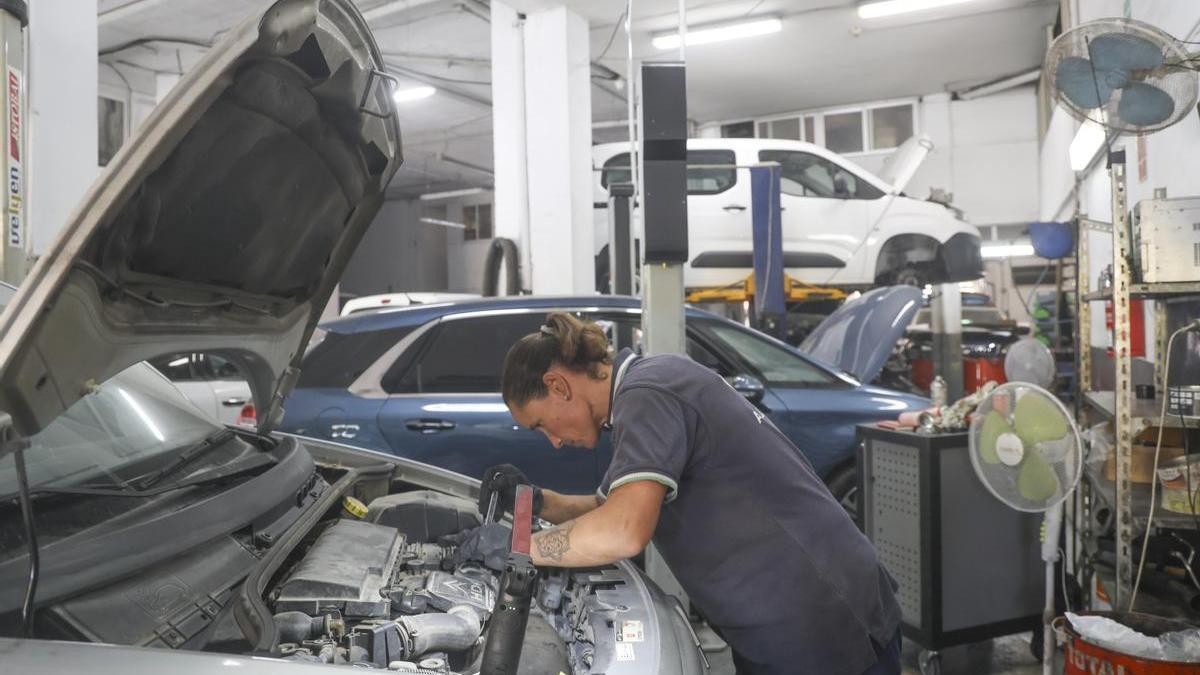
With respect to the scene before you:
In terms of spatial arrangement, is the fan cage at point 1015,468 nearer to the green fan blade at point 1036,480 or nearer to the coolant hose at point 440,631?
the green fan blade at point 1036,480

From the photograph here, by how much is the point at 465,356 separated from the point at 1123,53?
3.06 metres

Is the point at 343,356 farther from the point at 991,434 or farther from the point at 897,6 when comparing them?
the point at 897,6

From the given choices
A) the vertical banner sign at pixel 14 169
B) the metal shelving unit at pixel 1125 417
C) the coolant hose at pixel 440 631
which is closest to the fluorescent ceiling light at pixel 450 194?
the vertical banner sign at pixel 14 169

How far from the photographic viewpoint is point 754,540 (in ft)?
5.51

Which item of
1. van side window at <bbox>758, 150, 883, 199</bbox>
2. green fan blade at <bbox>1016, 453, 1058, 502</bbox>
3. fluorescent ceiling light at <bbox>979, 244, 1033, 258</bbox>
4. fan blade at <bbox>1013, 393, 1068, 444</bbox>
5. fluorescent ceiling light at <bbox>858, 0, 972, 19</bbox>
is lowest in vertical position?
green fan blade at <bbox>1016, 453, 1058, 502</bbox>

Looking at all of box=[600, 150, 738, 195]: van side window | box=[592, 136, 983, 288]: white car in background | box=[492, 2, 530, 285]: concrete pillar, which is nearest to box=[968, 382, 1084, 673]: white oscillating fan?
box=[592, 136, 983, 288]: white car in background

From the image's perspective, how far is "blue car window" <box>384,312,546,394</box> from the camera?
4129 millimetres

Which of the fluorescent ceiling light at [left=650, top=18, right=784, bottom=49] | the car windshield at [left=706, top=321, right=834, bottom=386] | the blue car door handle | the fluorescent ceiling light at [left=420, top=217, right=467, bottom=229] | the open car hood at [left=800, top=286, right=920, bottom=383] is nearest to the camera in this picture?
the blue car door handle

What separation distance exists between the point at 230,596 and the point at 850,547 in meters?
1.21

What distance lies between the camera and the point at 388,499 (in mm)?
2240

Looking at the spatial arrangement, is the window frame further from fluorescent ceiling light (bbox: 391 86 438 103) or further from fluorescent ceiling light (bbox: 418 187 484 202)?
fluorescent ceiling light (bbox: 418 187 484 202)

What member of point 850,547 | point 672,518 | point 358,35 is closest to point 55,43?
point 358,35

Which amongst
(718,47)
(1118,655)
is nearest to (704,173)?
(718,47)

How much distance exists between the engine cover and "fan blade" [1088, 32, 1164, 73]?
9.89 ft
